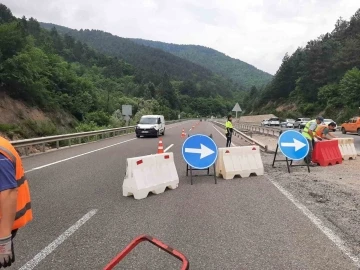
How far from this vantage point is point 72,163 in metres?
13.6

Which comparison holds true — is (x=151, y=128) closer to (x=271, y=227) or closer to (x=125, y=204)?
(x=125, y=204)

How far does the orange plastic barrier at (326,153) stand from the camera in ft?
42.9

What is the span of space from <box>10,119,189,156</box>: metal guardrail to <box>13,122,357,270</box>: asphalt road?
25.3ft

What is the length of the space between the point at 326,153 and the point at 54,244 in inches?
424

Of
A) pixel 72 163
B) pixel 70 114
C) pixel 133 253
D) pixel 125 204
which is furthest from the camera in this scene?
pixel 70 114

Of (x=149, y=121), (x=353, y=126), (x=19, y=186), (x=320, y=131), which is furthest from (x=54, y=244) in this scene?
(x=353, y=126)

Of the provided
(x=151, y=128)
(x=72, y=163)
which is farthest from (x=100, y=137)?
(x=72, y=163)

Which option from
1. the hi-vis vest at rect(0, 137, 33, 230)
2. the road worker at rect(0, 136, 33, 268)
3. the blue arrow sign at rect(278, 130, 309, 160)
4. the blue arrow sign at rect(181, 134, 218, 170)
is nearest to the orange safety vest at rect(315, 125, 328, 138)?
the blue arrow sign at rect(278, 130, 309, 160)

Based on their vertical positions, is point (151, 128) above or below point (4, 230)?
below

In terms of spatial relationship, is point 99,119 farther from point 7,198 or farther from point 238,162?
point 7,198

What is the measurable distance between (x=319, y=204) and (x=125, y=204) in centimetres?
376

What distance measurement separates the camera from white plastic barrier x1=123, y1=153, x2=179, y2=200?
7.95 metres

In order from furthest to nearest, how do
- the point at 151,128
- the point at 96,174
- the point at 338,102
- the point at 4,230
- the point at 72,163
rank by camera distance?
the point at 338,102
the point at 151,128
the point at 72,163
the point at 96,174
the point at 4,230

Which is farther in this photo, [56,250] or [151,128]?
[151,128]
